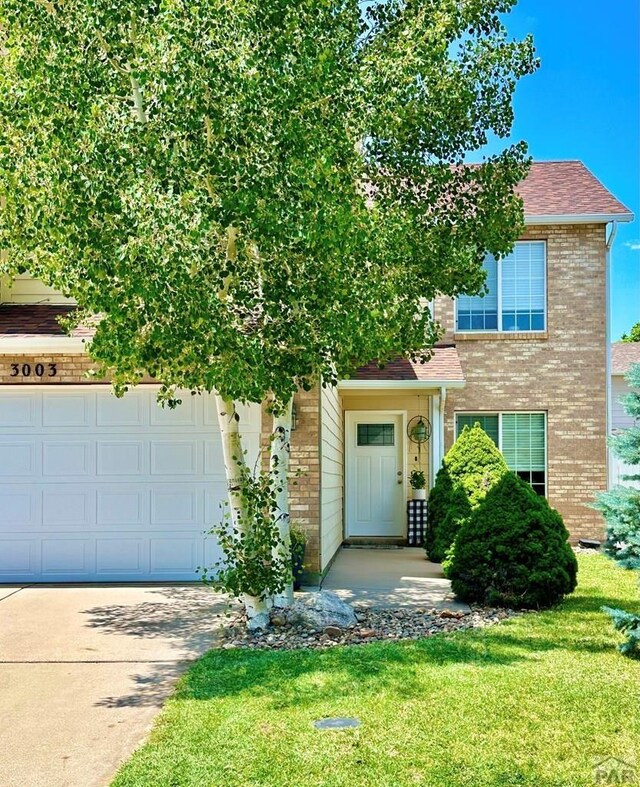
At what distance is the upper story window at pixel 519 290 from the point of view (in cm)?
1455

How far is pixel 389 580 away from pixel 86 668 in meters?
4.92

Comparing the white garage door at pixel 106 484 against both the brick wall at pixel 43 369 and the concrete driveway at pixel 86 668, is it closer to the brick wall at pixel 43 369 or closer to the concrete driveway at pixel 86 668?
the brick wall at pixel 43 369

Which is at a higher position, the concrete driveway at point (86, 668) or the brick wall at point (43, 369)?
the brick wall at point (43, 369)

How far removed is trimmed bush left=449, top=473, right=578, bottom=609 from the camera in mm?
8234

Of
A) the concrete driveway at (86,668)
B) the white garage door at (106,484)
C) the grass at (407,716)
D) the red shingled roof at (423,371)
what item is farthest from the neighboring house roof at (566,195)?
the concrete driveway at (86,668)

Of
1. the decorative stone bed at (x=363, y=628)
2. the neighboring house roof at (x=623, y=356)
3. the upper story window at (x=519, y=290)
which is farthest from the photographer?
the neighboring house roof at (x=623, y=356)

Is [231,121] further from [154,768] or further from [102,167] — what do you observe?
[154,768]

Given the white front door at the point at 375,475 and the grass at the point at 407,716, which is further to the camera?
the white front door at the point at 375,475

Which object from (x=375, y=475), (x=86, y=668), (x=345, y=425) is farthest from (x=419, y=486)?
(x=86, y=668)

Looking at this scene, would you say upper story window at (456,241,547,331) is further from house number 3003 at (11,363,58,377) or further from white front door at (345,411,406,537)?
house number 3003 at (11,363,58,377)

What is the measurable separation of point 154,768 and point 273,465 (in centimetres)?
354

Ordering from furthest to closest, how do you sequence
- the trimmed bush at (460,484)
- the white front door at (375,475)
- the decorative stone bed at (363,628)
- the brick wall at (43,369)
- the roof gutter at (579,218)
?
the white front door at (375,475), the roof gutter at (579,218), the trimmed bush at (460,484), the brick wall at (43,369), the decorative stone bed at (363,628)

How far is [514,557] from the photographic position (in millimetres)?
8258

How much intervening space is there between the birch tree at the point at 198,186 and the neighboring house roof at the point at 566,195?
309 inches
